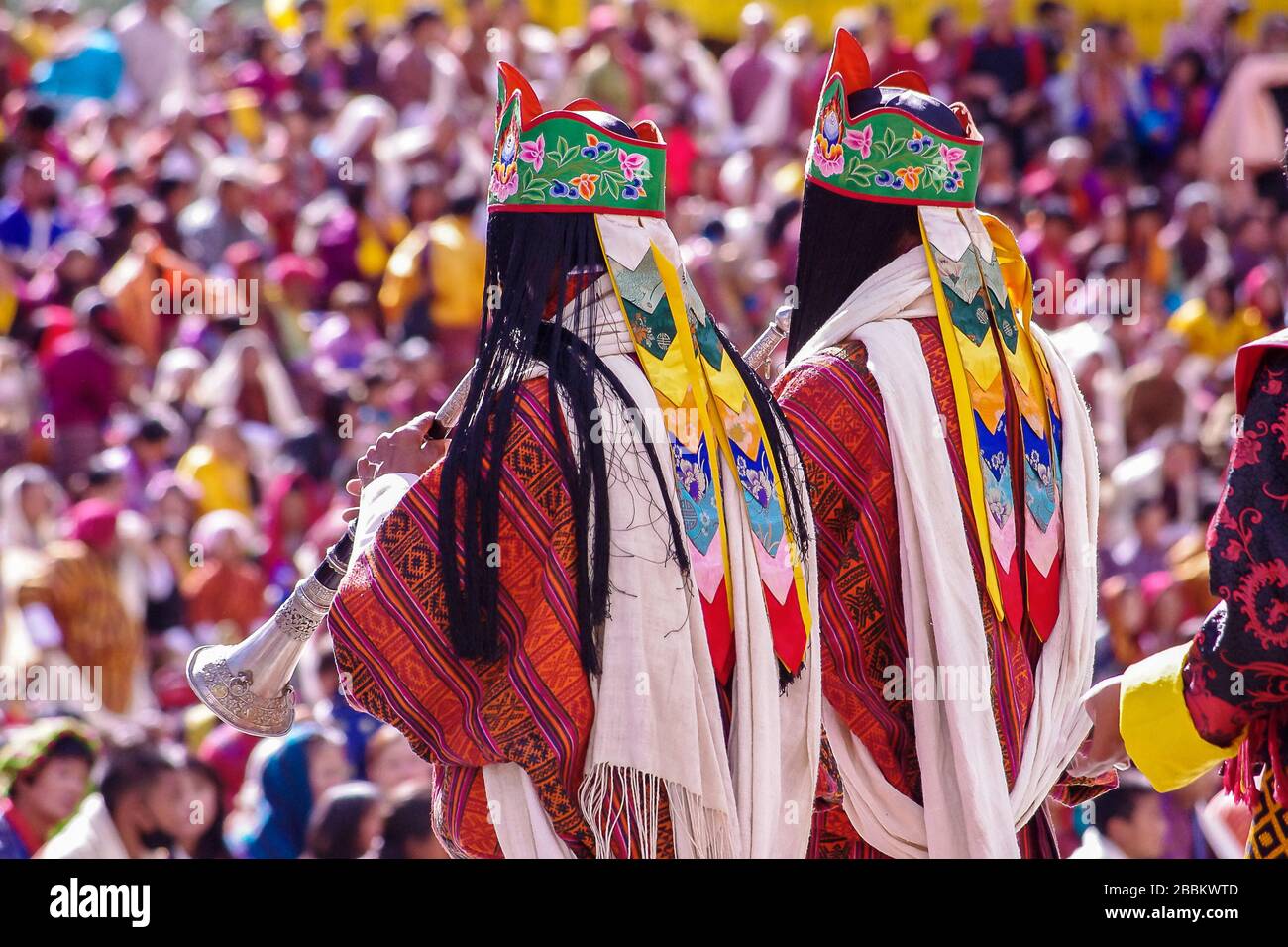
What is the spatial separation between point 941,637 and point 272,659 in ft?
4.10

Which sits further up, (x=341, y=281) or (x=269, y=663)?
(x=341, y=281)

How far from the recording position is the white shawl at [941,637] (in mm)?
4164

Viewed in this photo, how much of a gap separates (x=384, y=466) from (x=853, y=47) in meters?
1.35

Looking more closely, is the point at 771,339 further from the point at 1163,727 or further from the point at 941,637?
the point at 1163,727

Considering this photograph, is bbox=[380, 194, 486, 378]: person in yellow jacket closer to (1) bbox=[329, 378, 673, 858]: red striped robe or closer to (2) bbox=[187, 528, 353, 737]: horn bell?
(2) bbox=[187, 528, 353, 737]: horn bell

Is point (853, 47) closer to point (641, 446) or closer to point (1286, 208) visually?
point (641, 446)

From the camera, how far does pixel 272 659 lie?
13.2 feet

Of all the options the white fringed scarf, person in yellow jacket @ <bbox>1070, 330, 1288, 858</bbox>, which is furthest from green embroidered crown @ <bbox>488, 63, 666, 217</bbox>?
person in yellow jacket @ <bbox>1070, 330, 1288, 858</bbox>

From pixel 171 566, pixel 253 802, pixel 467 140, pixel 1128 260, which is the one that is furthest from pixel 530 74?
pixel 253 802

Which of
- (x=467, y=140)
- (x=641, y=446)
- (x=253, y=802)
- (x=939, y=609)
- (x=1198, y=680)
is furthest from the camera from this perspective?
(x=467, y=140)

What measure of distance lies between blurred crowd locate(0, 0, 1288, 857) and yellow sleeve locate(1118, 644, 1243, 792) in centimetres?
233

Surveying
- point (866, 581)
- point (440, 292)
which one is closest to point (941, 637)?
point (866, 581)

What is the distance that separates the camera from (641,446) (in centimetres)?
386

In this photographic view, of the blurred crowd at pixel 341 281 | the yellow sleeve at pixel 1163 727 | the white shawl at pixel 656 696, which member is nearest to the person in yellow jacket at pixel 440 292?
the blurred crowd at pixel 341 281
